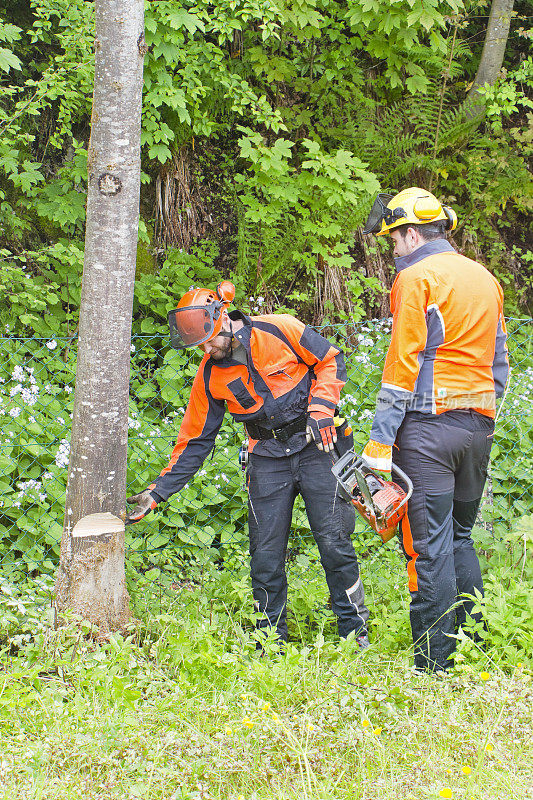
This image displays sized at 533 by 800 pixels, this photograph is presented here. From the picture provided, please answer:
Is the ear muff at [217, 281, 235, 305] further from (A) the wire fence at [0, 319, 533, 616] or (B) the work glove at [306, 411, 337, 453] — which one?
(A) the wire fence at [0, 319, 533, 616]

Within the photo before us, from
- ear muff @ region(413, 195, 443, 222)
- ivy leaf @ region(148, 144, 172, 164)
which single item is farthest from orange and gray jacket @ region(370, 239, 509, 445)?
ivy leaf @ region(148, 144, 172, 164)

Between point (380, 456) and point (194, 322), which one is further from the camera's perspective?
point (194, 322)

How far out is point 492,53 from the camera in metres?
7.15

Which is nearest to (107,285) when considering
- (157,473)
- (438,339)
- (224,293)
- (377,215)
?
(224,293)

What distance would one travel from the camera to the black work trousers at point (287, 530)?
11.6 ft

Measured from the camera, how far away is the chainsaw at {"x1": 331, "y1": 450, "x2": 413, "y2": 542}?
3.04 metres

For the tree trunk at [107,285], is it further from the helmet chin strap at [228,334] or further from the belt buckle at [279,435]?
the belt buckle at [279,435]

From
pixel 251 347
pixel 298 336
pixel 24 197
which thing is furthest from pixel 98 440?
pixel 24 197

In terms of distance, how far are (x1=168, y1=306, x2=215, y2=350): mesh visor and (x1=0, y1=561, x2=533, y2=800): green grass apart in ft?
4.55

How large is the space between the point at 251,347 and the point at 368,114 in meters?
4.53

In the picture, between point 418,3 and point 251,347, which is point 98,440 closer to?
point 251,347

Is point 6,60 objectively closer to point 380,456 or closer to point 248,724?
point 380,456

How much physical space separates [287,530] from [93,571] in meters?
1.06

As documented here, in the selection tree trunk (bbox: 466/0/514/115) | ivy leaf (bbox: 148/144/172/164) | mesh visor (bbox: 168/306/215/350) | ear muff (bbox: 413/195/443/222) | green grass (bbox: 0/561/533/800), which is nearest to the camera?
green grass (bbox: 0/561/533/800)
